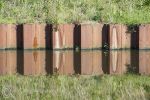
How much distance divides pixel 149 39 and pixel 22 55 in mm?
4107

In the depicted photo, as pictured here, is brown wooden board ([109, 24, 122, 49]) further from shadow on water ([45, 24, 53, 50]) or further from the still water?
shadow on water ([45, 24, 53, 50])

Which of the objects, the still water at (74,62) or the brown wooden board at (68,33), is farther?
the brown wooden board at (68,33)

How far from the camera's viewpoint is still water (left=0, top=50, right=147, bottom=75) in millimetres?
13984

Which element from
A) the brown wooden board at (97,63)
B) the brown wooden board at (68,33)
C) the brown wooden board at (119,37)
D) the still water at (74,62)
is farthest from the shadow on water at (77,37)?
the brown wooden board at (119,37)

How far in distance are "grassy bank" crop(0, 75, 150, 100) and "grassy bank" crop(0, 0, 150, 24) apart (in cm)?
642

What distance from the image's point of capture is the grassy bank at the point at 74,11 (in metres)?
18.0

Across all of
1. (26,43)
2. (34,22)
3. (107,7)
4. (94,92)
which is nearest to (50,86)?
(94,92)

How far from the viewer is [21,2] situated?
18953 mm

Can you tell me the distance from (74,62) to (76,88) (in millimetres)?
5100

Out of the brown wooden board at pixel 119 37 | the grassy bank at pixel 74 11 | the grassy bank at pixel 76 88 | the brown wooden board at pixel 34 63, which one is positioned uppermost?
the grassy bank at pixel 74 11

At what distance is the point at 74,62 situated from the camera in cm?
1509

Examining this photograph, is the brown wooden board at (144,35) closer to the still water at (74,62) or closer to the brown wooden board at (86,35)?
the still water at (74,62)

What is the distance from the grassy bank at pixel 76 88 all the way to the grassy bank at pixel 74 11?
6420 mm

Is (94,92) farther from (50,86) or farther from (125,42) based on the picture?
(125,42)
